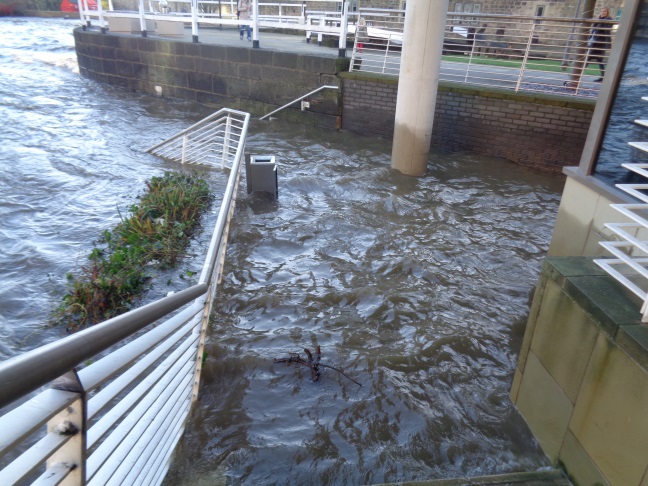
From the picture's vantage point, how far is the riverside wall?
9.99m

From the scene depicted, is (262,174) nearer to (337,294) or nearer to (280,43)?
(337,294)

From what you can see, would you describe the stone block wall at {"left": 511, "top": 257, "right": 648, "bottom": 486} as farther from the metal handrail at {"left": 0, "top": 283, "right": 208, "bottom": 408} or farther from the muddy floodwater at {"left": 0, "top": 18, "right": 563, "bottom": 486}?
the metal handrail at {"left": 0, "top": 283, "right": 208, "bottom": 408}

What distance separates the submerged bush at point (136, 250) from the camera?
5.34 metres

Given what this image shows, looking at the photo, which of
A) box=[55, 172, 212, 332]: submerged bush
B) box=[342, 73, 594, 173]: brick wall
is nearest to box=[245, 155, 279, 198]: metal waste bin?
box=[55, 172, 212, 332]: submerged bush

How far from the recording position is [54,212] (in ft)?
26.3

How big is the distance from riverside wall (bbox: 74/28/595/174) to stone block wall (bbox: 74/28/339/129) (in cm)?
3

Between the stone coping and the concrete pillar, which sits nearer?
the stone coping

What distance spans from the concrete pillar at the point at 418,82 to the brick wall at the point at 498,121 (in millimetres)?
1710

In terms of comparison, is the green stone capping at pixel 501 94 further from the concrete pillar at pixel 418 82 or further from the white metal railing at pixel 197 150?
the white metal railing at pixel 197 150

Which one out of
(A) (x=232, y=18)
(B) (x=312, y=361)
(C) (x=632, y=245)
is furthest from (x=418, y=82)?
(A) (x=232, y=18)

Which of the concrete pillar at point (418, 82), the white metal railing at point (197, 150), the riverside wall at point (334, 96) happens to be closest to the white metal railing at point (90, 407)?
the white metal railing at point (197, 150)

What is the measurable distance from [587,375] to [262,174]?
595 centimetres

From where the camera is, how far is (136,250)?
6.29m

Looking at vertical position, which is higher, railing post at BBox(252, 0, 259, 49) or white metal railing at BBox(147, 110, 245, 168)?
railing post at BBox(252, 0, 259, 49)
